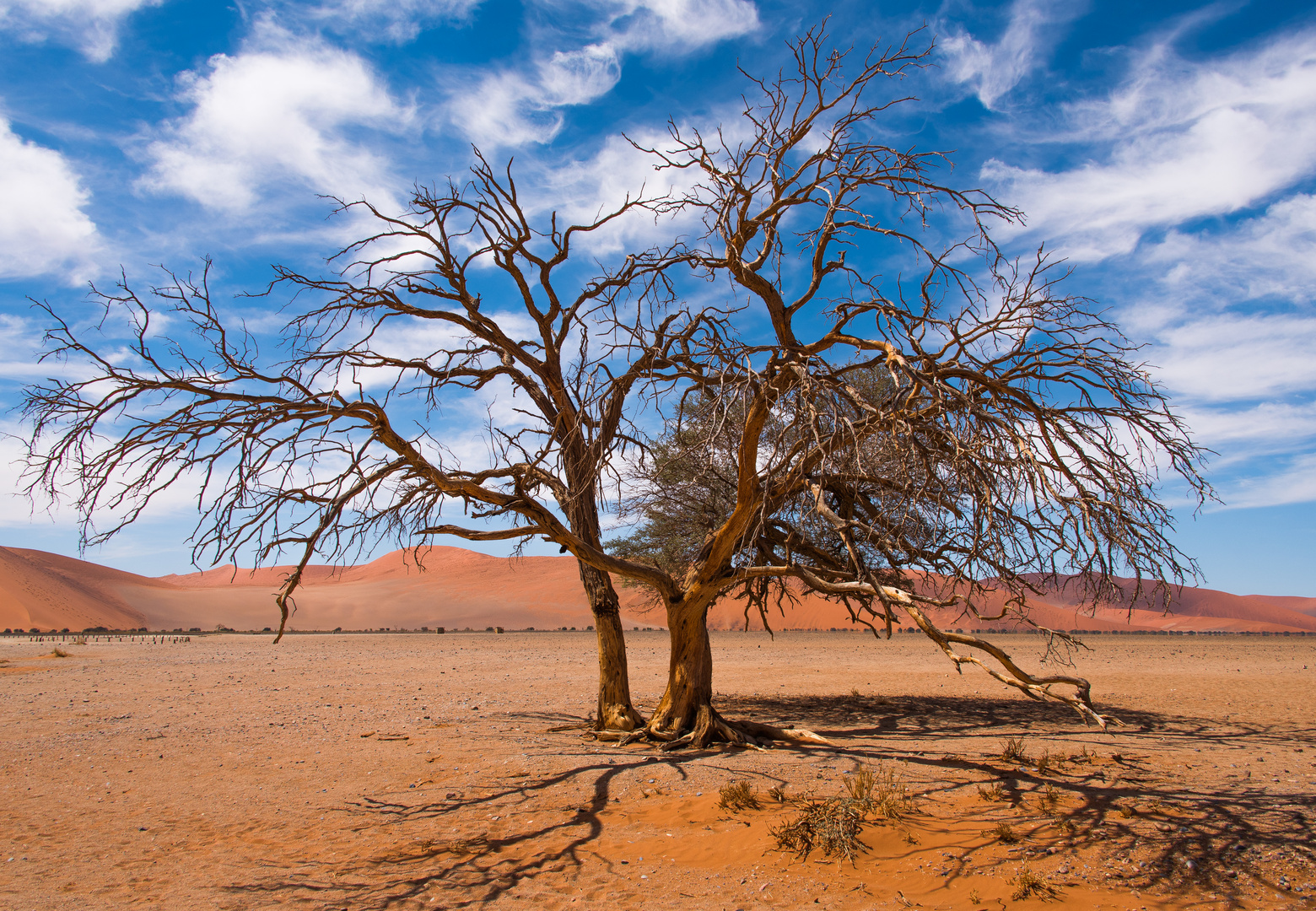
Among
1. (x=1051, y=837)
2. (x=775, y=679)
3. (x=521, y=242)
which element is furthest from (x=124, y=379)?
(x=775, y=679)

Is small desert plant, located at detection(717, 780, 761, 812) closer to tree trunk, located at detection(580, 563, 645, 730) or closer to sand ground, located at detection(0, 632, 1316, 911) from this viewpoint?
sand ground, located at detection(0, 632, 1316, 911)

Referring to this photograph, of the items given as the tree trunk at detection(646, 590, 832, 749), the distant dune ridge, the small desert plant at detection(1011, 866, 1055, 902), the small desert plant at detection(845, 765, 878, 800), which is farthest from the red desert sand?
the distant dune ridge

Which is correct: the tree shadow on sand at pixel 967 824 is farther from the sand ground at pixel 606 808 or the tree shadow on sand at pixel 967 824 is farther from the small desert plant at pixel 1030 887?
the small desert plant at pixel 1030 887

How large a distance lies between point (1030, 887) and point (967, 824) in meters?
1.14

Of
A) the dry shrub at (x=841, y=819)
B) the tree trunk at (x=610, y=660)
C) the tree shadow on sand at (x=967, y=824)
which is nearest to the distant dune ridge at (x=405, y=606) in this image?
the tree trunk at (x=610, y=660)

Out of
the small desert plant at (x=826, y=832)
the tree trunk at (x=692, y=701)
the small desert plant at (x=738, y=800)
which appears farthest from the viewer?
the tree trunk at (x=692, y=701)

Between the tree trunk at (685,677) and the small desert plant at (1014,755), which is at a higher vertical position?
the tree trunk at (685,677)

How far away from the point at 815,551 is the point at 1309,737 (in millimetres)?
7315

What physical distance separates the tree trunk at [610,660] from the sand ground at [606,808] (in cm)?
60

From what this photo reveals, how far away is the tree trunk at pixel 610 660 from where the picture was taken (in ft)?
34.7

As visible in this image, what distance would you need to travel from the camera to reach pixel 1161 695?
16000 mm

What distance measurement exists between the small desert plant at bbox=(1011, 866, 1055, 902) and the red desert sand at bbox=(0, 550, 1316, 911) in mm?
24

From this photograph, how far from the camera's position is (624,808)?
279 inches

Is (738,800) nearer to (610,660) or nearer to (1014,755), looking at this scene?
(1014,755)
